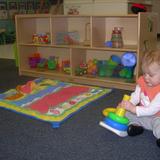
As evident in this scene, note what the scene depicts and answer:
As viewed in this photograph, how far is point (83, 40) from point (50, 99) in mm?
953

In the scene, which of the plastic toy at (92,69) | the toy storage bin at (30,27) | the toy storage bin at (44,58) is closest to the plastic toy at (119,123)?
the plastic toy at (92,69)

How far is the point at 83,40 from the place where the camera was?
2545 millimetres

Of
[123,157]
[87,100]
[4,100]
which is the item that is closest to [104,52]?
[87,100]

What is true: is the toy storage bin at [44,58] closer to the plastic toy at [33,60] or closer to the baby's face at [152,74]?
the plastic toy at [33,60]

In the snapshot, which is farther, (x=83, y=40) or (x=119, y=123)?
(x=83, y=40)

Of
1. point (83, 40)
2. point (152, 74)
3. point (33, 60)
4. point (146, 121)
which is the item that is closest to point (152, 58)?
point (152, 74)

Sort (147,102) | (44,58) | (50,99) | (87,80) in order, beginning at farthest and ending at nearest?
(44,58) → (87,80) → (50,99) → (147,102)

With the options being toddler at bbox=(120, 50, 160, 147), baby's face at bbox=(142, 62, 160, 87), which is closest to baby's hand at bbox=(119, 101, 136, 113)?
toddler at bbox=(120, 50, 160, 147)

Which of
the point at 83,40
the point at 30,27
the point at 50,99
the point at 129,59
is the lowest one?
the point at 50,99

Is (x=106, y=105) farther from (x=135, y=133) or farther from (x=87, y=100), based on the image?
(x=135, y=133)

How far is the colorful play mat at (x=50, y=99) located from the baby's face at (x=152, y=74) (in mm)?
526

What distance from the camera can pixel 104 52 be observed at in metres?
2.43

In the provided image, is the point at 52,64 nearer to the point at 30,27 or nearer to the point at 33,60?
the point at 33,60

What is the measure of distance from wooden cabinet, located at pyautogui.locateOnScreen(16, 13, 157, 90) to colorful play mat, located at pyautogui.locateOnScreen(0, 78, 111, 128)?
0.78 ft
